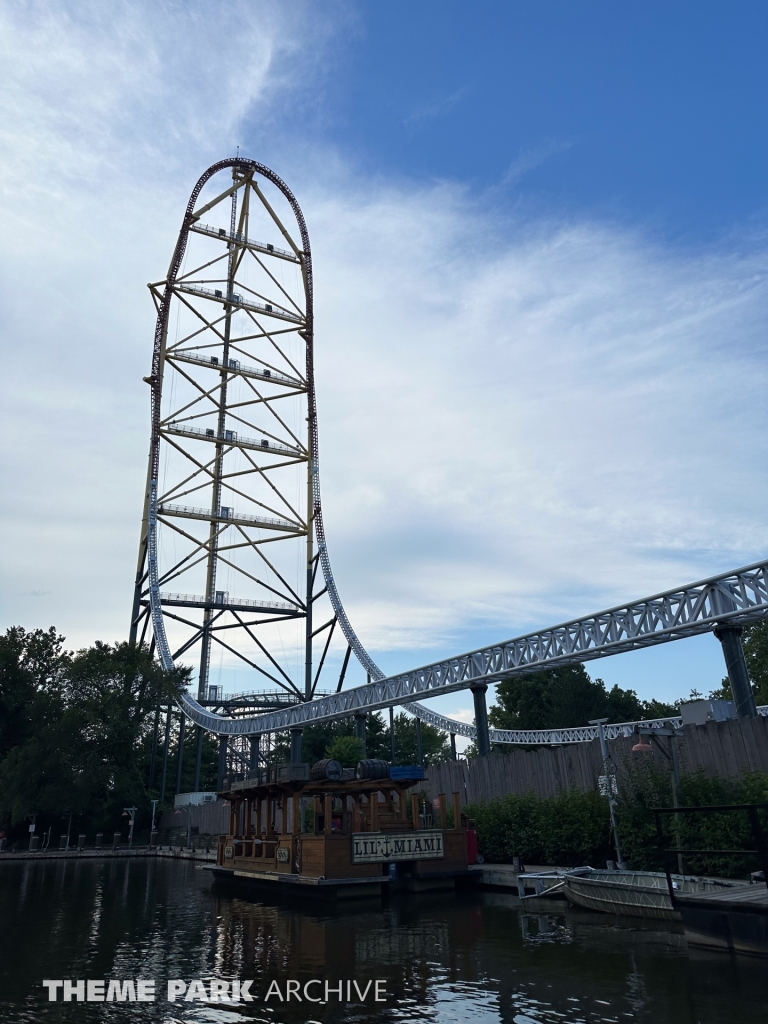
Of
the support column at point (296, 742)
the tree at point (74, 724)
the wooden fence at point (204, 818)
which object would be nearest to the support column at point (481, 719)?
the wooden fence at point (204, 818)

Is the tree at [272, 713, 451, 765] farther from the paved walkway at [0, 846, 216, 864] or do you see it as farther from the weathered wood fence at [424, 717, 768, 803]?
the weathered wood fence at [424, 717, 768, 803]

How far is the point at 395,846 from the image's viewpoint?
20.6 metres

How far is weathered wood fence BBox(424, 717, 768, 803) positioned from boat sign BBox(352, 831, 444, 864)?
3299 mm

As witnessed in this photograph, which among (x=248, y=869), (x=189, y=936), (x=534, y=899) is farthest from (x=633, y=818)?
(x=248, y=869)

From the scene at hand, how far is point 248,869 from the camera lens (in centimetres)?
2450

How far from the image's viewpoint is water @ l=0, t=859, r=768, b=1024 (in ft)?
29.9

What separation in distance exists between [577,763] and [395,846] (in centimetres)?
536

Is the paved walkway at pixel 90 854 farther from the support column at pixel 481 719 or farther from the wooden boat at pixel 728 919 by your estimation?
the wooden boat at pixel 728 919

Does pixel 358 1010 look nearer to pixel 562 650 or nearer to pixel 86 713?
pixel 562 650

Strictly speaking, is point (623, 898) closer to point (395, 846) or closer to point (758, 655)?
point (395, 846)

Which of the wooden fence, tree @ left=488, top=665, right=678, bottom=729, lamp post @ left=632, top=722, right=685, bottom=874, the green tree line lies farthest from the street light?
lamp post @ left=632, top=722, right=685, bottom=874

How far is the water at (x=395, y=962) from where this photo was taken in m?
9.11

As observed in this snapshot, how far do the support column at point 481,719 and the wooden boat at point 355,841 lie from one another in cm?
494

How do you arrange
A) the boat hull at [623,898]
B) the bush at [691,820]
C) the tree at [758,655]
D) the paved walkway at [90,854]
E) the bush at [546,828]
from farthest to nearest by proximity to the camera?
the tree at [758,655] < the paved walkway at [90,854] < the bush at [546,828] < the bush at [691,820] < the boat hull at [623,898]
